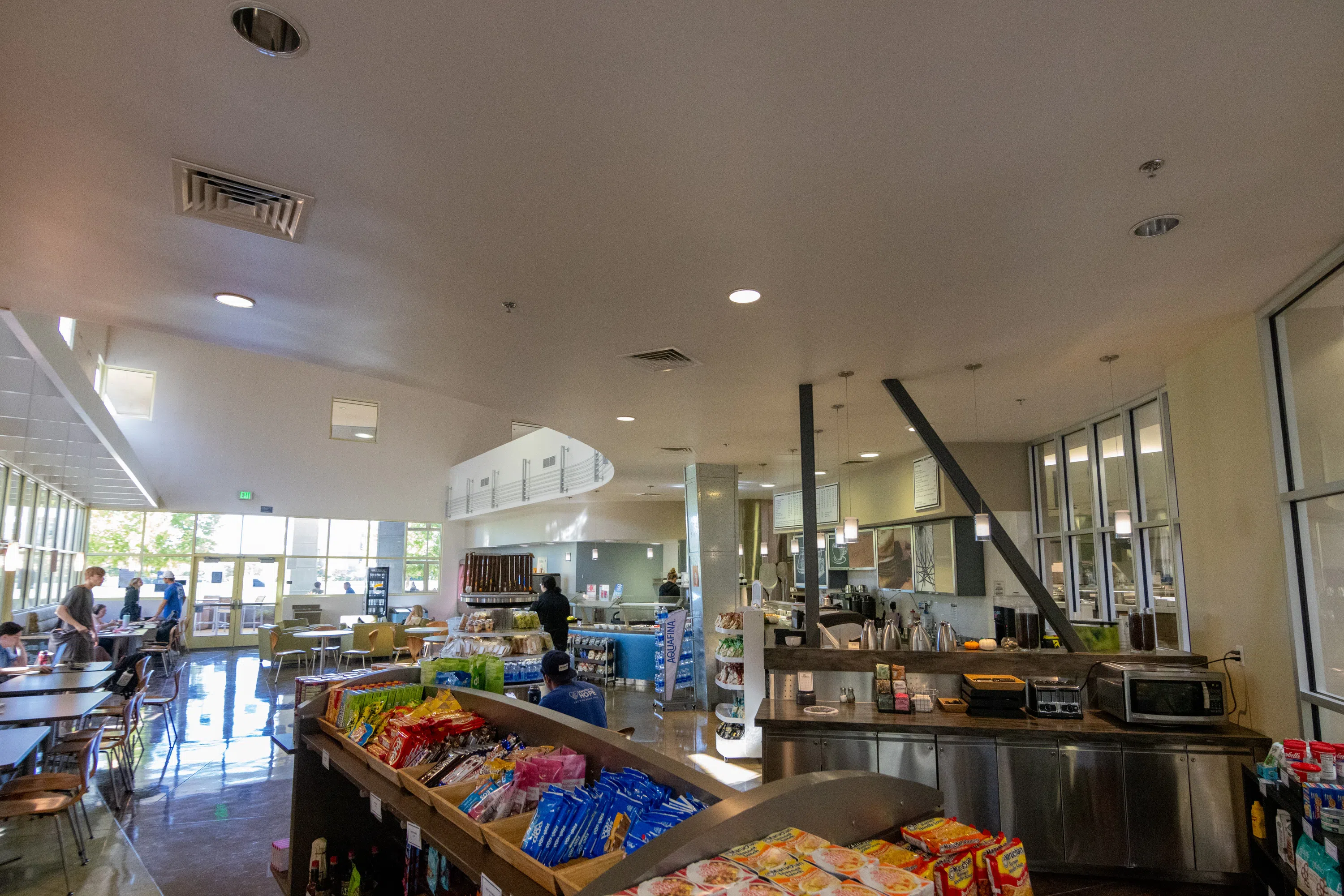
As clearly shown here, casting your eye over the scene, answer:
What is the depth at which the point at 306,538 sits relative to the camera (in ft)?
57.5

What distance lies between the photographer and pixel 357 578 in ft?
59.2

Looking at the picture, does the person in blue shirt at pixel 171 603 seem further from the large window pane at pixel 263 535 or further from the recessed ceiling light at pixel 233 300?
the recessed ceiling light at pixel 233 300

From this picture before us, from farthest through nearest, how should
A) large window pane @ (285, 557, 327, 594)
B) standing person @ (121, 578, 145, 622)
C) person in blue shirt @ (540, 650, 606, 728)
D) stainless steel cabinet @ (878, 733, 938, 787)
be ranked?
large window pane @ (285, 557, 327, 594) → standing person @ (121, 578, 145, 622) → stainless steel cabinet @ (878, 733, 938, 787) → person in blue shirt @ (540, 650, 606, 728)

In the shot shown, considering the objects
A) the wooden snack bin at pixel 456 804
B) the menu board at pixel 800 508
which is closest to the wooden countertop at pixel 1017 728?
the wooden snack bin at pixel 456 804

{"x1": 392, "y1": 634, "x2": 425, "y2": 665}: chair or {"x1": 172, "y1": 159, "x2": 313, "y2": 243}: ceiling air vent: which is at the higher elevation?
{"x1": 172, "y1": 159, "x2": 313, "y2": 243}: ceiling air vent

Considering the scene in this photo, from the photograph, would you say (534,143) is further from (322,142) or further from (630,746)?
(630,746)

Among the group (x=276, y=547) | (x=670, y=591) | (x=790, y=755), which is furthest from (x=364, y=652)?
(x=790, y=755)

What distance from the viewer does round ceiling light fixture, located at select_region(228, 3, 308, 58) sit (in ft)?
6.21

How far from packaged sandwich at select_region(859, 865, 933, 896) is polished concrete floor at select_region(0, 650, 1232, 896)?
3.47m

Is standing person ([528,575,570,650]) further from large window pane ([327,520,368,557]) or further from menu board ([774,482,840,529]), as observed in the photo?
large window pane ([327,520,368,557])

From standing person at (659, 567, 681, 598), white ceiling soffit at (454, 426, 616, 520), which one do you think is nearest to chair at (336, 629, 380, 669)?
white ceiling soffit at (454, 426, 616, 520)

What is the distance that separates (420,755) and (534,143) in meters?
2.28

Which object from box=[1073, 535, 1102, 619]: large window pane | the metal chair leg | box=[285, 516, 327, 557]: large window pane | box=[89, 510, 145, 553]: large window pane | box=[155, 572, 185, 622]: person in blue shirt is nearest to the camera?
the metal chair leg

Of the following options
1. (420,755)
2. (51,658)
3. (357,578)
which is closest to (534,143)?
(420,755)
